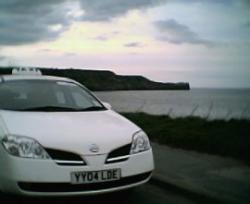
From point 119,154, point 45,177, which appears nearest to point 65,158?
point 45,177

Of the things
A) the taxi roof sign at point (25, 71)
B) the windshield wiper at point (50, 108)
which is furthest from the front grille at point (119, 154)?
the taxi roof sign at point (25, 71)

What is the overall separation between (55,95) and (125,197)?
1.73m

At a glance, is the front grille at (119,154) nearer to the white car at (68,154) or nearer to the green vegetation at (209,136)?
the white car at (68,154)

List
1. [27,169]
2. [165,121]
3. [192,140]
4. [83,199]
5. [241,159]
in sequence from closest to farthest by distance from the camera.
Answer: [27,169] → [83,199] → [241,159] → [192,140] → [165,121]

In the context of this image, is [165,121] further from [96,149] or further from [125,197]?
[96,149]

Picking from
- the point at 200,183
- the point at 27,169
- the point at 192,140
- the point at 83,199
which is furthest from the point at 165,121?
the point at 27,169

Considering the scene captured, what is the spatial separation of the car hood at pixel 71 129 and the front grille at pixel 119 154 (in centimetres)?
5

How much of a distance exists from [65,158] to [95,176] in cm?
35

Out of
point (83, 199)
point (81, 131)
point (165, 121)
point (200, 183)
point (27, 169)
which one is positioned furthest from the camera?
point (165, 121)

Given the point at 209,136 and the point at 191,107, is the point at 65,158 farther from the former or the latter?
the point at 191,107

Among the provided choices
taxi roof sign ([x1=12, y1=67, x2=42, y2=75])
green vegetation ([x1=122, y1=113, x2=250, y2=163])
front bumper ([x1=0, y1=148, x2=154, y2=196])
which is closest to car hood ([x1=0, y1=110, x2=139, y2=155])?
front bumper ([x1=0, y1=148, x2=154, y2=196])

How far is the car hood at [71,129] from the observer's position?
4.51 meters

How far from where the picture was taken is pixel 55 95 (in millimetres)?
6055

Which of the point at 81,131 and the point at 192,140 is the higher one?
the point at 81,131
